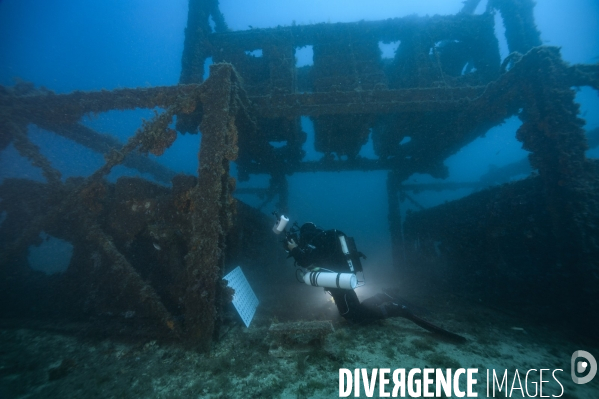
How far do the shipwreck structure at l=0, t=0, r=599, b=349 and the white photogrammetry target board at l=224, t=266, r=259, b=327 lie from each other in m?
0.45

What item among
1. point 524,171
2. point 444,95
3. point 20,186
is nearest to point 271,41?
point 444,95

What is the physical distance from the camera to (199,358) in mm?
3332

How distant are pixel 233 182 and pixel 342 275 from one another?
2524mm

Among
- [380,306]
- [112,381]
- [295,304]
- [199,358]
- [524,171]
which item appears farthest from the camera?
[524,171]

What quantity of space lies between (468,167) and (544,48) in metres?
138

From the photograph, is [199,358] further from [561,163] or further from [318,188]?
[318,188]

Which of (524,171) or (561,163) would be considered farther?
(524,171)

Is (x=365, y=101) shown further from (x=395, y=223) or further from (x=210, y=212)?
(x=395, y=223)

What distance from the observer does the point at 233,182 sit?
14.6 ft

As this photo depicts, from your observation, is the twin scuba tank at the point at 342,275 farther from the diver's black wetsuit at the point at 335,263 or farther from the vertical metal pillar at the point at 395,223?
the vertical metal pillar at the point at 395,223

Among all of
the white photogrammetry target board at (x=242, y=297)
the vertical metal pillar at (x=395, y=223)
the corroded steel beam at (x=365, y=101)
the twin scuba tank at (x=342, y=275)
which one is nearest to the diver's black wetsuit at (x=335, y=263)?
Result: the twin scuba tank at (x=342, y=275)

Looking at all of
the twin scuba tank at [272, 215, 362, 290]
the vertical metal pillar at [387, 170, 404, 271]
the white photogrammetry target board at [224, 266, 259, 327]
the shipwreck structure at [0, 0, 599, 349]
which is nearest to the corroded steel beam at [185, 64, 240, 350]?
the shipwreck structure at [0, 0, 599, 349]

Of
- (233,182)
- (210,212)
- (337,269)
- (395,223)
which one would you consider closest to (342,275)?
(337,269)

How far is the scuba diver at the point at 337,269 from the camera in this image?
4.25 meters
